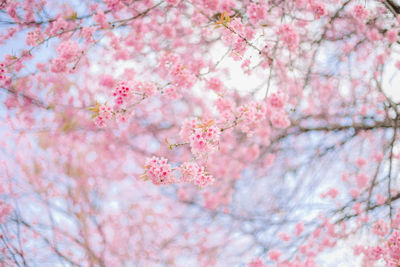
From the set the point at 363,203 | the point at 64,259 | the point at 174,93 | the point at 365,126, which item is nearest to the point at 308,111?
the point at 365,126

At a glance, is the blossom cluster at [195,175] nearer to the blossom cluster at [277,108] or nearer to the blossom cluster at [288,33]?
the blossom cluster at [277,108]

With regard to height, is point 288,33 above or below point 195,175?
above

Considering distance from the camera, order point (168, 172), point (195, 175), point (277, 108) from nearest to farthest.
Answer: point (168, 172)
point (195, 175)
point (277, 108)

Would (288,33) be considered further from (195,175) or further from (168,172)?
(168,172)

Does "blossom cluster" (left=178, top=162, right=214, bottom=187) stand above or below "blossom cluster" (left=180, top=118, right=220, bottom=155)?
below

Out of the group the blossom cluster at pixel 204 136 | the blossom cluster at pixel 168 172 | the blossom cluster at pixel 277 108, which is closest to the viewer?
the blossom cluster at pixel 204 136

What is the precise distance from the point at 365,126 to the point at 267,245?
2.56 metres

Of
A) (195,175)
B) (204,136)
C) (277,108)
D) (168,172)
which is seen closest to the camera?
(204,136)

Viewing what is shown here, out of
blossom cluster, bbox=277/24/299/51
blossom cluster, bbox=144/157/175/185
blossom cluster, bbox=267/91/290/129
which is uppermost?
blossom cluster, bbox=277/24/299/51

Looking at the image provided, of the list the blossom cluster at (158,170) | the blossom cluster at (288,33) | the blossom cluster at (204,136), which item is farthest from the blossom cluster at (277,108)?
the blossom cluster at (158,170)

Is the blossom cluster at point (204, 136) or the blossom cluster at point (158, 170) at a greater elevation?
the blossom cluster at point (204, 136)

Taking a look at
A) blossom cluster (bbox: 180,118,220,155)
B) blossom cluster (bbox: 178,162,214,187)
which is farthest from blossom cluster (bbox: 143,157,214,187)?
blossom cluster (bbox: 180,118,220,155)

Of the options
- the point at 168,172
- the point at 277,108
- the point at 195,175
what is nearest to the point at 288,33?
the point at 277,108

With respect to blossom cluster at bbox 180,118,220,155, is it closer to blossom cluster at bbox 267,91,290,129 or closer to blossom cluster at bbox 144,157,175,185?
blossom cluster at bbox 144,157,175,185
